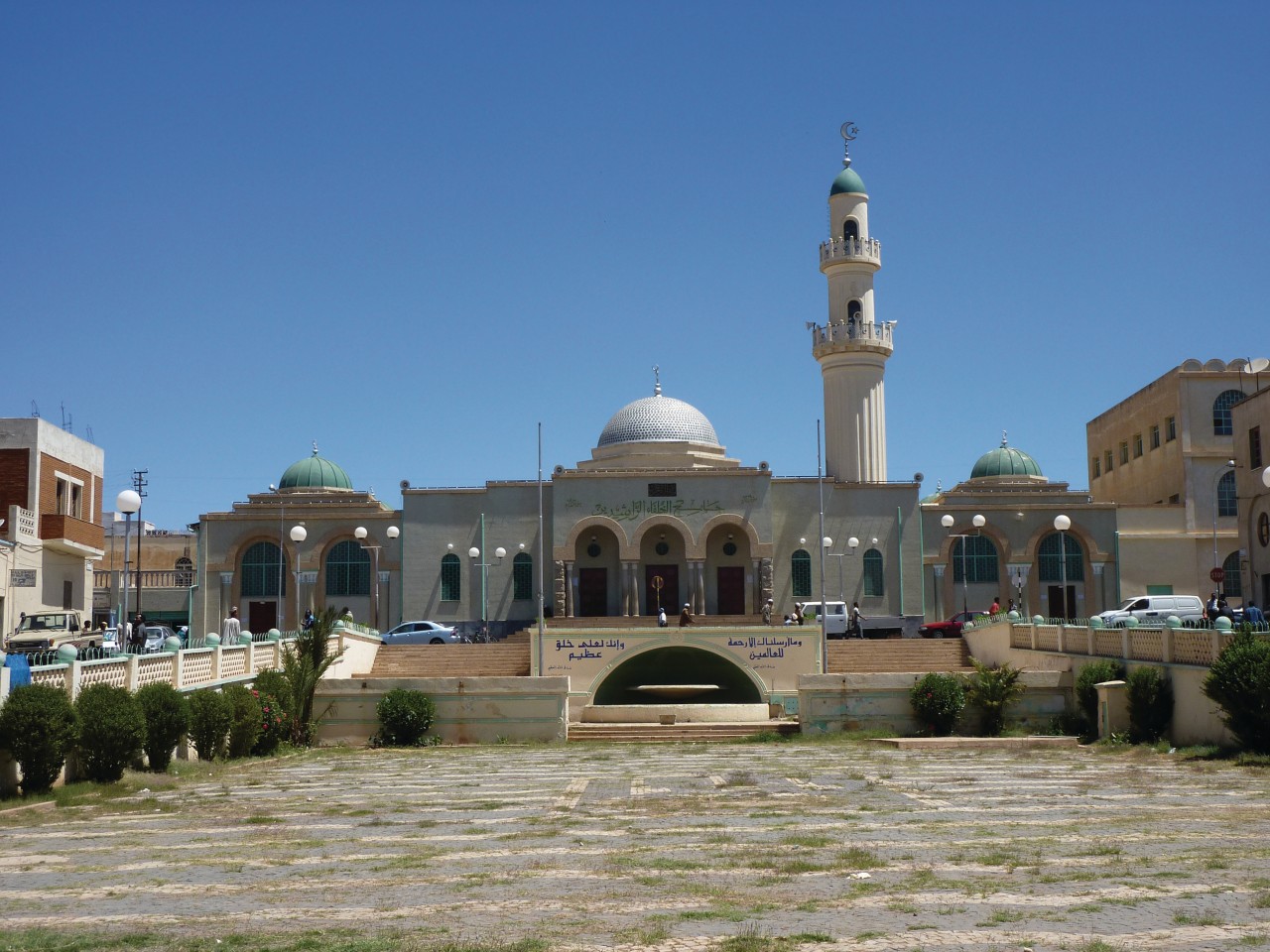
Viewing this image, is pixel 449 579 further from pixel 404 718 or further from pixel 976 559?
pixel 404 718

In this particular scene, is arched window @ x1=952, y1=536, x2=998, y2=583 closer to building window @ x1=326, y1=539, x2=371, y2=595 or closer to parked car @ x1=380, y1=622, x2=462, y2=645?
parked car @ x1=380, y1=622, x2=462, y2=645

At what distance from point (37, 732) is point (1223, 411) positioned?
127 feet

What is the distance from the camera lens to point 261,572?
42.2 metres

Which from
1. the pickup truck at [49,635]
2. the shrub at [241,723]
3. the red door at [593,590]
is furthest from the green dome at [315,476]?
A: the shrub at [241,723]

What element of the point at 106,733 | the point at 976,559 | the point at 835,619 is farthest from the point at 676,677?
the point at 106,733

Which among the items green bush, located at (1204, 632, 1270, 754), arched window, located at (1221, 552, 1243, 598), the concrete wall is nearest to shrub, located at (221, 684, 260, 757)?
the concrete wall

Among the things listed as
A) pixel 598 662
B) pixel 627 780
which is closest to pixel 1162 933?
pixel 627 780

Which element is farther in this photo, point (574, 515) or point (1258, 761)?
point (574, 515)

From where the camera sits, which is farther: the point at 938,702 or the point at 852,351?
the point at 852,351

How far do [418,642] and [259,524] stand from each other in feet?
30.2

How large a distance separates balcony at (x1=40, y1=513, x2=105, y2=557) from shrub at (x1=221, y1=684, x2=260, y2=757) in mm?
13444

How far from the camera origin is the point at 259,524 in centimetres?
4212

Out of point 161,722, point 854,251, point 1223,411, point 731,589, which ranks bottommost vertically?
point 161,722

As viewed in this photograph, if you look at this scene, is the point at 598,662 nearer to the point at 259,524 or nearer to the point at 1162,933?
the point at 259,524
